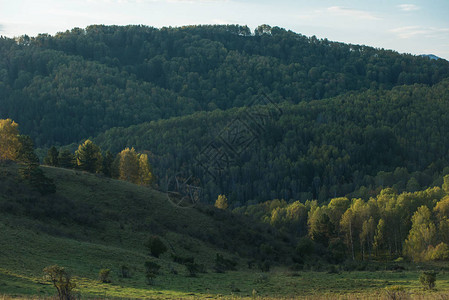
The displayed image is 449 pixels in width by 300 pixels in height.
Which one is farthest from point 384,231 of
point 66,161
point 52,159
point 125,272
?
point 52,159

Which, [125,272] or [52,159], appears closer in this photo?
[125,272]

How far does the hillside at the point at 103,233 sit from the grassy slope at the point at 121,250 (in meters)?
0.11

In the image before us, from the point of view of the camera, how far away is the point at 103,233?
5459cm

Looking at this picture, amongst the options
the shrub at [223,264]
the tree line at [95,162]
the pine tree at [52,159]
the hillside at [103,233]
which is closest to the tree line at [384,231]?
the hillside at [103,233]

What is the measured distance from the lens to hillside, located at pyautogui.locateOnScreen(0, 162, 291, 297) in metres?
34.5

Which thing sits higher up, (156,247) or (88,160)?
(88,160)

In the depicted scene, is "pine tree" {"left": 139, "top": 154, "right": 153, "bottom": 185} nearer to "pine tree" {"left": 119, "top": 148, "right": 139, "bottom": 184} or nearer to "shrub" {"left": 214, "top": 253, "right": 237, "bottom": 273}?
"pine tree" {"left": 119, "top": 148, "right": 139, "bottom": 184}

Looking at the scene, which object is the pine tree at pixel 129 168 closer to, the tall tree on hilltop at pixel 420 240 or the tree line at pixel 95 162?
the tree line at pixel 95 162

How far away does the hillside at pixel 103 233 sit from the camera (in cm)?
3449

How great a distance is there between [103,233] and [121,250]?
877 centimetres

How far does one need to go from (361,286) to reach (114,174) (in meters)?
67.5

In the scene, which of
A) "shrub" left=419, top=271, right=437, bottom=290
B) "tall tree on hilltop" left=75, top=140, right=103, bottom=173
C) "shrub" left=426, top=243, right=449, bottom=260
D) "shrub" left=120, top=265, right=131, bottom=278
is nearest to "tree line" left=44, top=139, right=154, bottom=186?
"tall tree on hilltop" left=75, top=140, right=103, bottom=173

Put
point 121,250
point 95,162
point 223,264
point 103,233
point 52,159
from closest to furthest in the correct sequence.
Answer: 1. point 121,250
2. point 223,264
3. point 103,233
4. point 52,159
5. point 95,162

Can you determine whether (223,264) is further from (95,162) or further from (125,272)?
(95,162)
